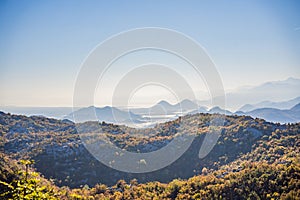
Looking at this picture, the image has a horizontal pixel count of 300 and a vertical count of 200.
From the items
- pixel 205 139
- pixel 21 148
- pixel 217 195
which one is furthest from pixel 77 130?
pixel 217 195

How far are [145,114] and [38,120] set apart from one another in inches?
1204

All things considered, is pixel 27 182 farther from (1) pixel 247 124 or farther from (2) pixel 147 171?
(1) pixel 247 124

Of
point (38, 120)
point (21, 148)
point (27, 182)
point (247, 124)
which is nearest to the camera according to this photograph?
point (27, 182)

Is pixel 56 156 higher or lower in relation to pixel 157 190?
higher

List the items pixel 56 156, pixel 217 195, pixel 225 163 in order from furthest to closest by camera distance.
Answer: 1. pixel 56 156
2. pixel 225 163
3. pixel 217 195

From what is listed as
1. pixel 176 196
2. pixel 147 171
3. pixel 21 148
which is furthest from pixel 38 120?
pixel 176 196

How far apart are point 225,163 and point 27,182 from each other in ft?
132

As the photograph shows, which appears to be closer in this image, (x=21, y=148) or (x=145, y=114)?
(x=21, y=148)

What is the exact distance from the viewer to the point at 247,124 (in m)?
49.0

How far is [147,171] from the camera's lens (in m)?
45.9

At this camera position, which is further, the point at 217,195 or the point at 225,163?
the point at 225,163

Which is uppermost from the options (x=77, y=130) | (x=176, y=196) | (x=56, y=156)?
(x=77, y=130)

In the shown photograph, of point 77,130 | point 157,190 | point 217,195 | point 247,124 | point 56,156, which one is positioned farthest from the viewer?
point 77,130

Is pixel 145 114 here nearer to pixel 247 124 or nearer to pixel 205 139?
pixel 205 139
